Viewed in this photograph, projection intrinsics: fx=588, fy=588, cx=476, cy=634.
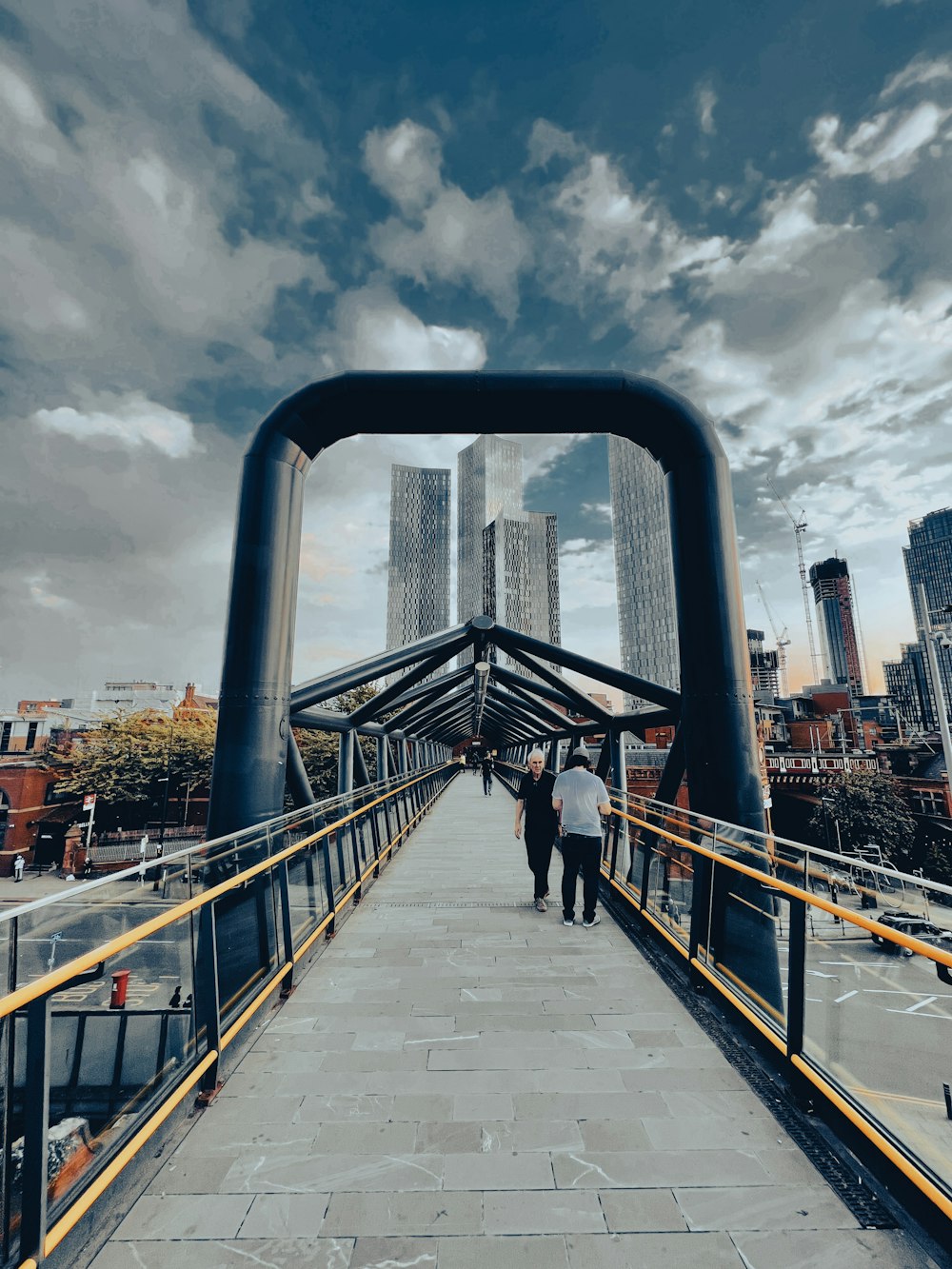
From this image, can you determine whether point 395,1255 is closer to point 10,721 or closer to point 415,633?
point 10,721

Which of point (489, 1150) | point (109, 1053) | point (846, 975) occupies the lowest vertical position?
point (489, 1150)

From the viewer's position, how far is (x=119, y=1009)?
2.99 metres

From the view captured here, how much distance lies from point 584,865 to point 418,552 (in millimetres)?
190052

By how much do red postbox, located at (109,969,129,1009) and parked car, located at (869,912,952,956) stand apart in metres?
2.97

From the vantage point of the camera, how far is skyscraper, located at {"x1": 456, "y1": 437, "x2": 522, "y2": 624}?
184 meters

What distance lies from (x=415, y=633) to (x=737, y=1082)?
182659 mm

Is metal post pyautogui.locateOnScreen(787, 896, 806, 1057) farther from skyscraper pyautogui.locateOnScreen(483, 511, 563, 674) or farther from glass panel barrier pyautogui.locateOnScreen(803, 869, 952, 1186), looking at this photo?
skyscraper pyautogui.locateOnScreen(483, 511, 563, 674)

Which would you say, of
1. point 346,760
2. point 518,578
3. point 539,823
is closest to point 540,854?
point 539,823

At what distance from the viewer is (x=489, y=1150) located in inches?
97.6

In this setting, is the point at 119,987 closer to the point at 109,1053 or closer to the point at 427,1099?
the point at 109,1053

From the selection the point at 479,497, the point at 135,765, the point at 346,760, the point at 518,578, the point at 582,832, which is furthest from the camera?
the point at 479,497

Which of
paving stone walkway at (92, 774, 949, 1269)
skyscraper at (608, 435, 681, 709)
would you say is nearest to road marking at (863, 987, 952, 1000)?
paving stone walkway at (92, 774, 949, 1269)

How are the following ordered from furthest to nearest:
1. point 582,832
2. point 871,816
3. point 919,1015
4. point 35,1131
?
1. point 871,816
2. point 582,832
3. point 919,1015
4. point 35,1131

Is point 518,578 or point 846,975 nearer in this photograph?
point 846,975
